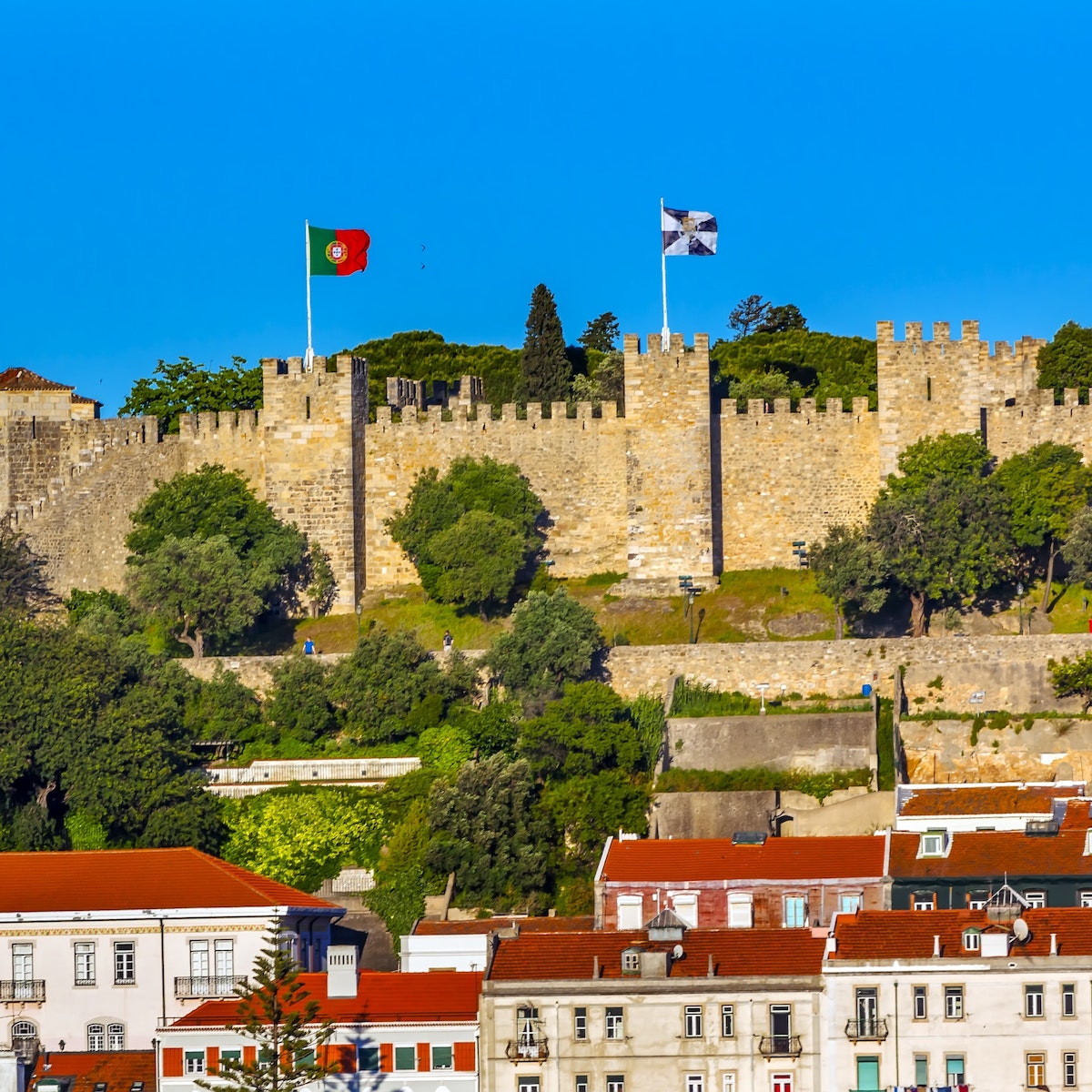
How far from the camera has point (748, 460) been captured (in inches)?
2778

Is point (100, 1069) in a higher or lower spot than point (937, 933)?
lower

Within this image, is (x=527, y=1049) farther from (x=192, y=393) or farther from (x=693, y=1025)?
(x=192, y=393)

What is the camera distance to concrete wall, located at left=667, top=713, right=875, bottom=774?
194ft

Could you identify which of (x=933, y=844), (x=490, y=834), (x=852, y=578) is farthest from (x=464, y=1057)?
(x=852, y=578)

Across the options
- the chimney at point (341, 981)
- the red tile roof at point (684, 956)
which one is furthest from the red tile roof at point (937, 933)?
the chimney at point (341, 981)

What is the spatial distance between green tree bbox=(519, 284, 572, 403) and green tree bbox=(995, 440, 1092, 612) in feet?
53.7

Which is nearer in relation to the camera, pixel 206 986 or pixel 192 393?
pixel 206 986

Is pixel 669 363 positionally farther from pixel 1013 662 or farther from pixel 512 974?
pixel 512 974

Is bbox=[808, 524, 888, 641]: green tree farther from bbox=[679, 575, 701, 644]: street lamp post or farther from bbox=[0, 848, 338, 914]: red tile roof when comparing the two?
bbox=[0, 848, 338, 914]: red tile roof

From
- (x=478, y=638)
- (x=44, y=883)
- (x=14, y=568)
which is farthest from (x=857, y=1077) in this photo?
(x=14, y=568)

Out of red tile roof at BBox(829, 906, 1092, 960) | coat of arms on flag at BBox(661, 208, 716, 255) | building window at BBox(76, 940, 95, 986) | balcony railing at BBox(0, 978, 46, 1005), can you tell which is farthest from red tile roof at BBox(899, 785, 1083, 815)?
coat of arms on flag at BBox(661, 208, 716, 255)

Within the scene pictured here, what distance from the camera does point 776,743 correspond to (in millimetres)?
59594

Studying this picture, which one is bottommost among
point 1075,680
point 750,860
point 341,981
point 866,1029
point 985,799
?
point 866,1029

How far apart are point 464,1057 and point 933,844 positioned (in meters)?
9.22
